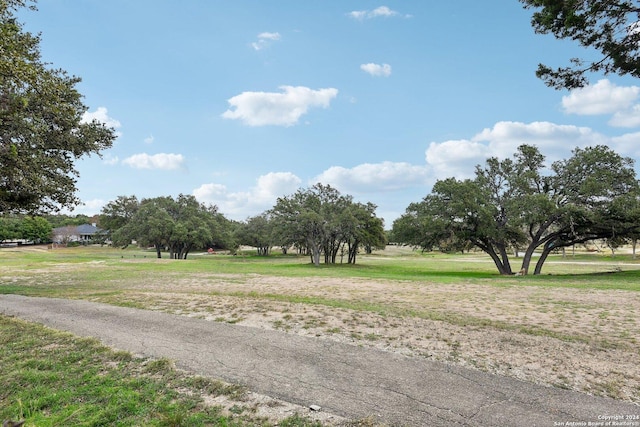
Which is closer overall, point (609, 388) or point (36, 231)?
point (609, 388)

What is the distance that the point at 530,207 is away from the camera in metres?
22.3

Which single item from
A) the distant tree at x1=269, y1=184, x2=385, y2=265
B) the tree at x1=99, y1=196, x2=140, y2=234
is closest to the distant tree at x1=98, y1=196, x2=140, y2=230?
the tree at x1=99, y1=196, x2=140, y2=234

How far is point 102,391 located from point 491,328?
709cm

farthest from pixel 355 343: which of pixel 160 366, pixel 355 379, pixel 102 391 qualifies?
pixel 102 391

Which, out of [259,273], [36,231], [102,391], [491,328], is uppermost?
[36,231]

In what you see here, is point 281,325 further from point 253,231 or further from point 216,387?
point 253,231

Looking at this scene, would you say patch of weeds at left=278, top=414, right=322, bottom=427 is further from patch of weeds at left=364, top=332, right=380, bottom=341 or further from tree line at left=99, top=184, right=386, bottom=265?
tree line at left=99, top=184, right=386, bottom=265

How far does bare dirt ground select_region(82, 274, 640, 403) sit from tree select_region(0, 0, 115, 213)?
15.4ft

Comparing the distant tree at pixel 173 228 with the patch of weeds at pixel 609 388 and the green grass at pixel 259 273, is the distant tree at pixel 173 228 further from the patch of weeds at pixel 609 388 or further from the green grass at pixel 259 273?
the patch of weeds at pixel 609 388

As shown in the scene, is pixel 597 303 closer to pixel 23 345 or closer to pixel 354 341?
pixel 354 341

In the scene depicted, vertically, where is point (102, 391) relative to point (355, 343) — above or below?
below

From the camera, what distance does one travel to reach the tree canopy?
2195 cm

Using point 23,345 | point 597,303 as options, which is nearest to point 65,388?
point 23,345

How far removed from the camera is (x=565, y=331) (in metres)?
7.26
